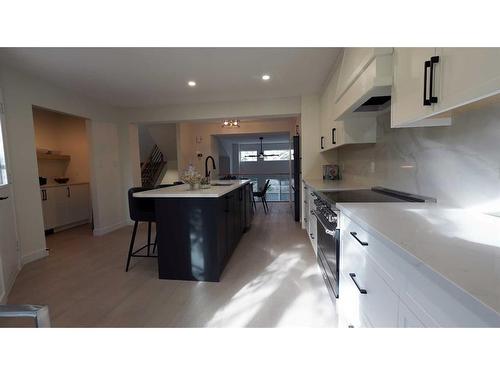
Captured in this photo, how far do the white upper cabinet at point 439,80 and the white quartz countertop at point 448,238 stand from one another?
1.61ft

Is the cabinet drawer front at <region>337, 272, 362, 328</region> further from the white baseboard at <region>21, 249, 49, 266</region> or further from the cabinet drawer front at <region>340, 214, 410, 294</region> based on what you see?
the white baseboard at <region>21, 249, 49, 266</region>

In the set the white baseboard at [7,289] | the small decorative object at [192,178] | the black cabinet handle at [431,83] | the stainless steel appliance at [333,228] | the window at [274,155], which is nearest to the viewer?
the black cabinet handle at [431,83]

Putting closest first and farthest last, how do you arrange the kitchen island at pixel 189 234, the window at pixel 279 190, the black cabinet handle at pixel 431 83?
the black cabinet handle at pixel 431 83
the kitchen island at pixel 189 234
the window at pixel 279 190

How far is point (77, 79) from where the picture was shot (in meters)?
3.22

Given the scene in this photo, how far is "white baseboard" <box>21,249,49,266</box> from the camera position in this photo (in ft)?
9.57

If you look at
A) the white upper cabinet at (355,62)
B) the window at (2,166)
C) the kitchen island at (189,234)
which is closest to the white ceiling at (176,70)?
the white upper cabinet at (355,62)

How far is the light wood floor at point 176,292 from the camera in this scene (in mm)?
1744

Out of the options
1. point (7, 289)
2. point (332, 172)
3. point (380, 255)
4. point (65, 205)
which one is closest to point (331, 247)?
point (380, 255)

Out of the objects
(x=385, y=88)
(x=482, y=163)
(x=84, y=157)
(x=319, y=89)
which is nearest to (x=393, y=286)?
(x=482, y=163)

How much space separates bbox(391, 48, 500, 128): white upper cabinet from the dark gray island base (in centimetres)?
170

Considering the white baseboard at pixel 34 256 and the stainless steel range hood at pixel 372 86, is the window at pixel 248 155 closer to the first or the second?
the white baseboard at pixel 34 256

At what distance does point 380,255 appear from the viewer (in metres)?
0.98
